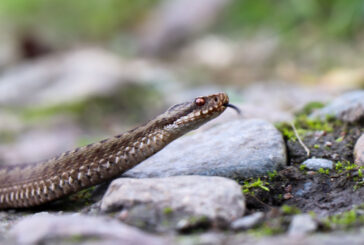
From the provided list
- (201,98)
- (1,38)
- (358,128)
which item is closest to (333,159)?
(358,128)

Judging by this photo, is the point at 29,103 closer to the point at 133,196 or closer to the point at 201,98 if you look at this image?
the point at 201,98

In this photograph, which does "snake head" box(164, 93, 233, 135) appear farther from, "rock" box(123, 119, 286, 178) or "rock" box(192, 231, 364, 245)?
"rock" box(192, 231, 364, 245)

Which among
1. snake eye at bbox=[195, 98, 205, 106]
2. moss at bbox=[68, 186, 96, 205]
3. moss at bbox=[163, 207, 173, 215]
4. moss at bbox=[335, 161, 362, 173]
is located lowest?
moss at bbox=[335, 161, 362, 173]

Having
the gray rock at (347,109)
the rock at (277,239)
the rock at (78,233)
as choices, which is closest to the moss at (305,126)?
the gray rock at (347,109)

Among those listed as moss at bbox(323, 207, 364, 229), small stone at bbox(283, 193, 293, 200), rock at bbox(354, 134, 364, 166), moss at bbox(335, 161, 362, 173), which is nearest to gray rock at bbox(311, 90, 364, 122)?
rock at bbox(354, 134, 364, 166)

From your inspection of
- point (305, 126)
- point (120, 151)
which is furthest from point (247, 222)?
point (305, 126)

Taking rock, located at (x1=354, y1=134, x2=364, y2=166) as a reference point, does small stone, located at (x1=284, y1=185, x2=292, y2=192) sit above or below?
below

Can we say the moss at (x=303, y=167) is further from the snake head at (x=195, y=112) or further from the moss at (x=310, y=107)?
the moss at (x=310, y=107)

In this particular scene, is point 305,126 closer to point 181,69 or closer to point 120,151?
point 120,151
